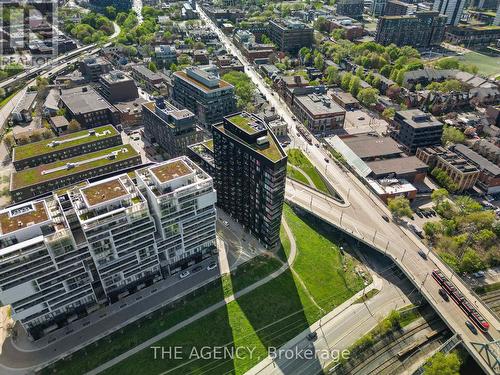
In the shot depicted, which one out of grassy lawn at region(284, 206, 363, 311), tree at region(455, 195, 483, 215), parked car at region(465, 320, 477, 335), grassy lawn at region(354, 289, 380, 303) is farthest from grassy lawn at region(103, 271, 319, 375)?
tree at region(455, 195, 483, 215)

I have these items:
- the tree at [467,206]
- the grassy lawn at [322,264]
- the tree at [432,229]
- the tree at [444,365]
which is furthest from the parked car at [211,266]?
the tree at [467,206]

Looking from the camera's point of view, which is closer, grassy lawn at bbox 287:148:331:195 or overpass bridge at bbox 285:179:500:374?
overpass bridge at bbox 285:179:500:374

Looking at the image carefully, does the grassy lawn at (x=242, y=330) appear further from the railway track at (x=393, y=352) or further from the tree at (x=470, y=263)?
the tree at (x=470, y=263)

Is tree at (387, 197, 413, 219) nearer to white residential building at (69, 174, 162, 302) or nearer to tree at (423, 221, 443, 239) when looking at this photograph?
tree at (423, 221, 443, 239)

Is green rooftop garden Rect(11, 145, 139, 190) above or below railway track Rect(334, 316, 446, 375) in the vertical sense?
above

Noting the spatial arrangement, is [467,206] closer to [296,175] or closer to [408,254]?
[408,254]

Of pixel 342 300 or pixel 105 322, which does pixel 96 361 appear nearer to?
pixel 105 322
